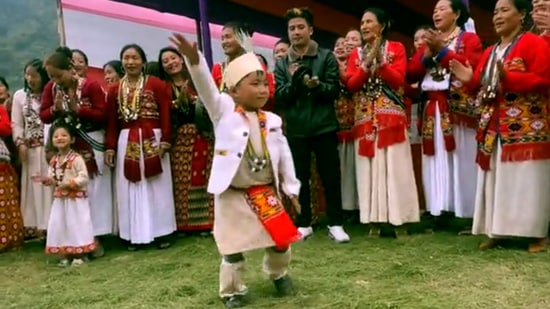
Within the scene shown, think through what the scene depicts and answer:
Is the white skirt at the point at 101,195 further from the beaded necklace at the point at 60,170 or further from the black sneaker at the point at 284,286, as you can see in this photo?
the black sneaker at the point at 284,286

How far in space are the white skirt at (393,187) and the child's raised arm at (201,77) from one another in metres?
1.89

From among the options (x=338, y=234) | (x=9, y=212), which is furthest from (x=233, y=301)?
(x=9, y=212)

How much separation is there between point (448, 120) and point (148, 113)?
7.66ft

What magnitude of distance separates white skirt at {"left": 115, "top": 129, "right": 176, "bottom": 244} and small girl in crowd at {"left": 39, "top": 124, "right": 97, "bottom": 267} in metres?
0.43

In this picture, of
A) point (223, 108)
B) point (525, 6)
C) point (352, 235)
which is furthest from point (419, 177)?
point (223, 108)

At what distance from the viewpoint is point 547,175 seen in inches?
166

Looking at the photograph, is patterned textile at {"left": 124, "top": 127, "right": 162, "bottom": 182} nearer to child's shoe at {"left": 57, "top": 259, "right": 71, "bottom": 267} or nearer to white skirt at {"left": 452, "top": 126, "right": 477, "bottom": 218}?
child's shoe at {"left": 57, "top": 259, "right": 71, "bottom": 267}

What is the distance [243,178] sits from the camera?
3361 millimetres

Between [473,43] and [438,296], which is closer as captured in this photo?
[438,296]

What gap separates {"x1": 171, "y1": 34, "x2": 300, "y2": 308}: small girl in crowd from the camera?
3312 mm

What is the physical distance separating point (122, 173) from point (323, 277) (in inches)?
83.5

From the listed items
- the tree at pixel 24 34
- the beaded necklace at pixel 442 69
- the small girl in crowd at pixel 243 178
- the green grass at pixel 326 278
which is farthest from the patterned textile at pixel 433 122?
the tree at pixel 24 34

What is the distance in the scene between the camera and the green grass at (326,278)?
333cm

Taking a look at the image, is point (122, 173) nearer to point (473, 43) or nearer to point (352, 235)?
point (352, 235)
